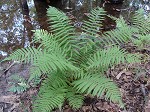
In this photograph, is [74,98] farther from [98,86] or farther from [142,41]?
[142,41]

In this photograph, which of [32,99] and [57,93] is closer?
[57,93]

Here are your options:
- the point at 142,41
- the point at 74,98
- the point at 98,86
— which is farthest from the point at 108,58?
the point at 142,41

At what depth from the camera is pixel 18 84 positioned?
442 centimetres

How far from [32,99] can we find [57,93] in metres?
0.66

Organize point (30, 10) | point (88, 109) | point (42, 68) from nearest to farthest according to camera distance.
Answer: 1. point (42, 68)
2. point (88, 109)
3. point (30, 10)

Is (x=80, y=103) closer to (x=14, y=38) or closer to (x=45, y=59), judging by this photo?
(x=45, y=59)

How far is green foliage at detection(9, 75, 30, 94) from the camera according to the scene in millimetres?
4297

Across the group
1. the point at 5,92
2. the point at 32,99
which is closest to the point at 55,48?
the point at 32,99

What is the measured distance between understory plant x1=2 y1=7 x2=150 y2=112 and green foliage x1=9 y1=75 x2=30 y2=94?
0.60 meters

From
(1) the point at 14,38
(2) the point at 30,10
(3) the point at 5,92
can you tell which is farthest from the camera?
(2) the point at 30,10

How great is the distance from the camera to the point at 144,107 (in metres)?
3.61

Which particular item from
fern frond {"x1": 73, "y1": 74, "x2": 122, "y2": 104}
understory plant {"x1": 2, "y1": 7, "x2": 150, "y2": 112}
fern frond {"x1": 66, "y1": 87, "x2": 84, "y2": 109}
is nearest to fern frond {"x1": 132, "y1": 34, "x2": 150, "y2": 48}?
understory plant {"x1": 2, "y1": 7, "x2": 150, "y2": 112}

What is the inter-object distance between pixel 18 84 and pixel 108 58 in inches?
66.1

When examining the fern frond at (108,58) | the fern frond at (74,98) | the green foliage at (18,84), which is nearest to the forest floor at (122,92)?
the green foliage at (18,84)
